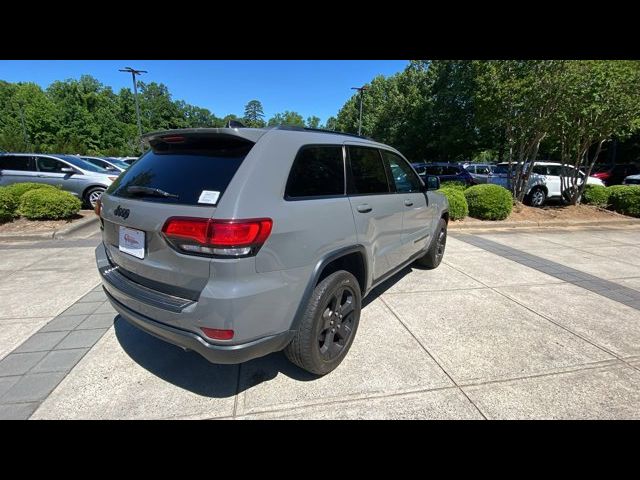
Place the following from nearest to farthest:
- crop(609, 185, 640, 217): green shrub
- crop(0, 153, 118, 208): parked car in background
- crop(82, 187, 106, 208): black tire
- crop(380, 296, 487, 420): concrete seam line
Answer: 1. crop(380, 296, 487, 420): concrete seam line
2. crop(0, 153, 118, 208): parked car in background
3. crop(82, 187, 106, 208): black tire
4. crop(609, 185, 640, 217): green shrub

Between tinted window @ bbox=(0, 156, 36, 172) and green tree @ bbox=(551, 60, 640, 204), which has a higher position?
green tree @ bbox=(551, 60, 640, 204)

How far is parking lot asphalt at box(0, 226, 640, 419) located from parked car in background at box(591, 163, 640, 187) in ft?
66.3

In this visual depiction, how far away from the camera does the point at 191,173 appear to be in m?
2.08

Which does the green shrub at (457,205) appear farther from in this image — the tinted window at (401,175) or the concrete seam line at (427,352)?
the concrete seam line at (427,352)

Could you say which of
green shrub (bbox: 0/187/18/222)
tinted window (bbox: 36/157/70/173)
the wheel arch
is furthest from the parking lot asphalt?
tinted window (bbox: 36/157/70/173)

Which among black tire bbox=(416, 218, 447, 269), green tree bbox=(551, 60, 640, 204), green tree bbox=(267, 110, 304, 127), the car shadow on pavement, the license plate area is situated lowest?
the car shadow on pavement

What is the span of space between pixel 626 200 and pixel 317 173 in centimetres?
1213

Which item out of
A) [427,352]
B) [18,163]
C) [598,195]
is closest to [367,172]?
[427,352]

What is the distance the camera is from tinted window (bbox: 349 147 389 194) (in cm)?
281

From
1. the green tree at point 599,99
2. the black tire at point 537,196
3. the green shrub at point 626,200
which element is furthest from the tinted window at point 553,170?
the green tree at point 599,99

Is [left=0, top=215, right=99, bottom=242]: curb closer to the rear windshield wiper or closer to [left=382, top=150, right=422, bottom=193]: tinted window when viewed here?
the rear windshield wiper
